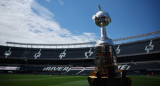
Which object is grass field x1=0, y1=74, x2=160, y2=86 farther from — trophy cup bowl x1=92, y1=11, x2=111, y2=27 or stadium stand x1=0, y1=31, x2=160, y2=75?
stadium stand x1=0, y1=31, x2=160, y2=75

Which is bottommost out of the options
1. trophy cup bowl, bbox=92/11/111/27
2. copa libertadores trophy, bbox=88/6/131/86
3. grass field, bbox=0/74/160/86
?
grass field, bbox=0/74/160/86

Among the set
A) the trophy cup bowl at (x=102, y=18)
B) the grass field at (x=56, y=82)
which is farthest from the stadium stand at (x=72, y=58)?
the trophy cup bowl at (x=102, y=18)

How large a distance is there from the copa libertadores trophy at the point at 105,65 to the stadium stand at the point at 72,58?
106 feet

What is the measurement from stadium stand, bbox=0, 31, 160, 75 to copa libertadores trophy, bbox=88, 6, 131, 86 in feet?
106

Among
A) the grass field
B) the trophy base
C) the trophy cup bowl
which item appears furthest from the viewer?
the grass field

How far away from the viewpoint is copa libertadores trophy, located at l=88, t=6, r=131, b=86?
116 inches

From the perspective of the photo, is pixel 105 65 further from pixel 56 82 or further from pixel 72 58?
pixel 72 58

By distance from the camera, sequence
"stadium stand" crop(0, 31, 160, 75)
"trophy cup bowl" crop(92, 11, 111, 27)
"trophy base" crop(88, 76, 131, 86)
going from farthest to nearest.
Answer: "stadium stand" crop(0, 31, 160, 75) < "trophy cup bowl" crop(92, 11, 111, 27) < "trophy base" crop(88, 76, 131, 86)

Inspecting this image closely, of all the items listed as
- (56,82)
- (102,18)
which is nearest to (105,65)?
(102,18)

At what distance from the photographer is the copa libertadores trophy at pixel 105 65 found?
2.96 metres

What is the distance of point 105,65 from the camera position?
345 cm

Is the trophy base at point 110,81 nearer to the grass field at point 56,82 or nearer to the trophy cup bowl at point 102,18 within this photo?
the trophy cup bowl at point 102,18

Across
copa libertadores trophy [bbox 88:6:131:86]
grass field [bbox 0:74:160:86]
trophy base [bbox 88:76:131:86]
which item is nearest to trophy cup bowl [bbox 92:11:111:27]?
copa libertadores trophy [bbox 88:6:131:86]

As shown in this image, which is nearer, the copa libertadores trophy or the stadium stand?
the copa libertadores trophy
